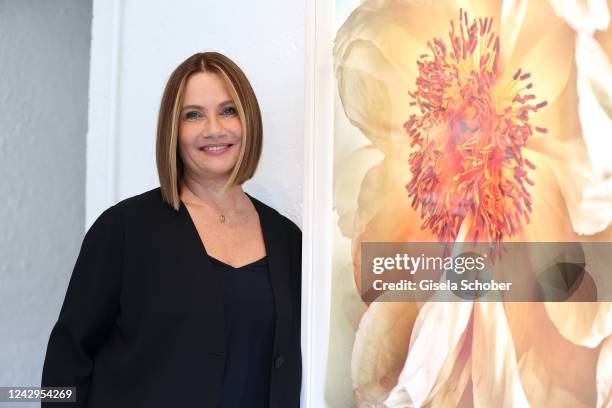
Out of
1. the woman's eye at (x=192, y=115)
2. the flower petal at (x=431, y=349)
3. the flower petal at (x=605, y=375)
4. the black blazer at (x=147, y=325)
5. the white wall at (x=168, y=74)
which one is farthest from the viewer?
the white wall at (x=168, y=74)

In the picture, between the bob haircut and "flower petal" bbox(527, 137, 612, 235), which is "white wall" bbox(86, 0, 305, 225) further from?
"flower petal" bbox(527, 137, 612, 235)

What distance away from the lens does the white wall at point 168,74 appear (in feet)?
5.04

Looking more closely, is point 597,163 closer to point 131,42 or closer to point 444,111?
point 444,111

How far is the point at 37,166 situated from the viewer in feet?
7.02

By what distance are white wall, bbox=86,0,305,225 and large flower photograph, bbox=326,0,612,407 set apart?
1.50ft

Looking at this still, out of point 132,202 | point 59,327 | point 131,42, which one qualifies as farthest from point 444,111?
point 131,42

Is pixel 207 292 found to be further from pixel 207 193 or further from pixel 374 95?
pixel 374 95

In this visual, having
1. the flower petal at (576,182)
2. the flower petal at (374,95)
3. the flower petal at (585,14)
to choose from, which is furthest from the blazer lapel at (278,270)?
the flower petal at (585,14)

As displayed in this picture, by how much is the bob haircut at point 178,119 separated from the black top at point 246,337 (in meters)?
0.19

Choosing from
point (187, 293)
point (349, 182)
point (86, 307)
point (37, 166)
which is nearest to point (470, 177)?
point (349, 182)

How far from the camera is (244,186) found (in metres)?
1.60

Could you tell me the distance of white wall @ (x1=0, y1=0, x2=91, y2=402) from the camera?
6.75 feet

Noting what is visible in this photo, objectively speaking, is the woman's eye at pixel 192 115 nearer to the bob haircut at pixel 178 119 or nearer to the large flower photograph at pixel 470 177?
the bob haircut at pixel 178 119

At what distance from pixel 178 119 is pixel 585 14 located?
2.55ft
